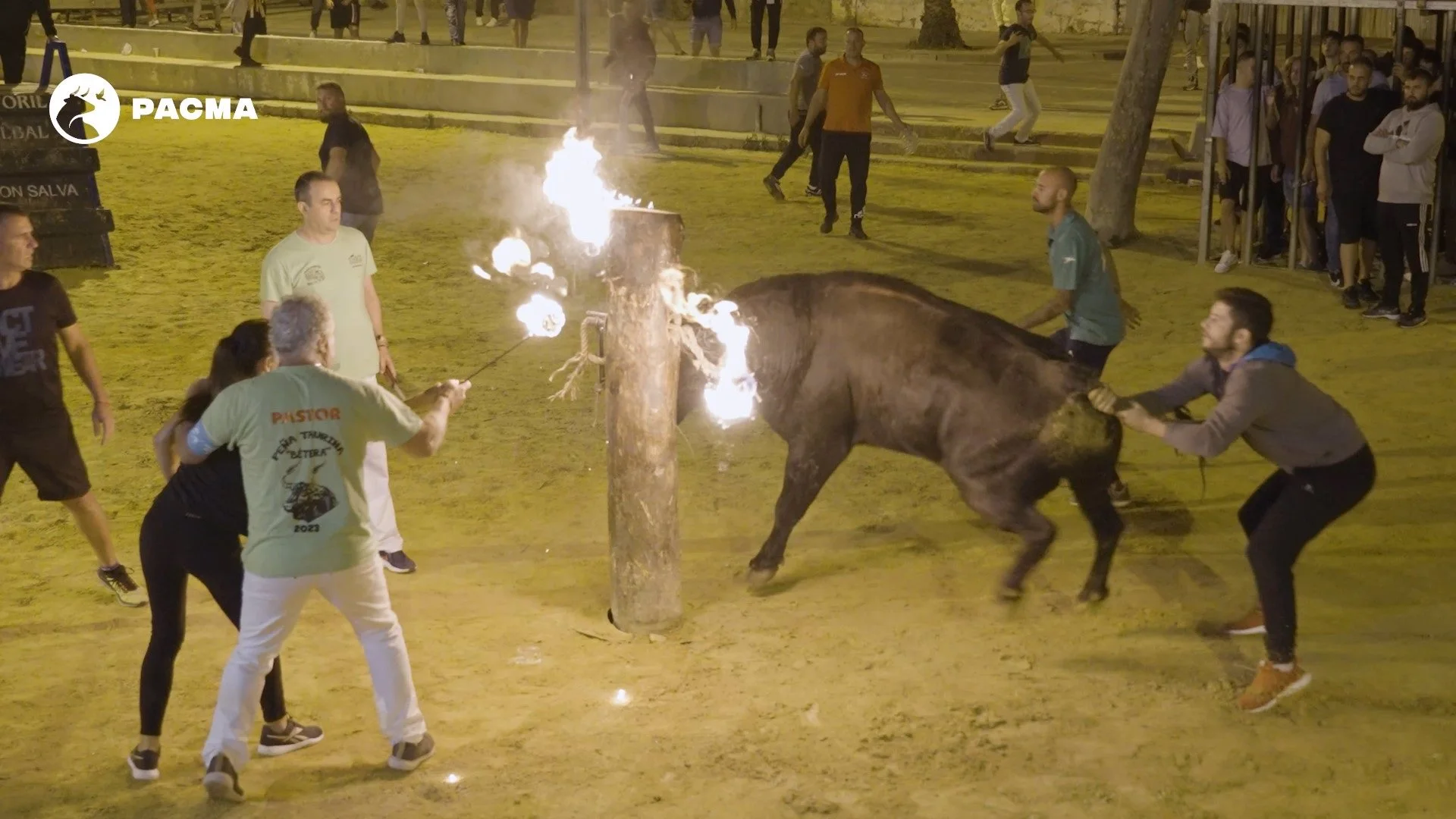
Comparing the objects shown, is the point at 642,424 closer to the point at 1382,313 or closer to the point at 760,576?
the point at 760,576

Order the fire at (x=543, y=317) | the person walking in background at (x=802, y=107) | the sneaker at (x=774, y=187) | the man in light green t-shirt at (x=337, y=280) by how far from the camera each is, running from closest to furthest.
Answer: the man in light green t-shirt at (x=337, y=280)
the fire at (x=543, y=317)
the person walking in background at (x=802, y=107)
the sneaker at (x=774, y=187)

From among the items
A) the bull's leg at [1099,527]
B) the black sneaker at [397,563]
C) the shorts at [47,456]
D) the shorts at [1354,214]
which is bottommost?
the black sneaker at [397,563]

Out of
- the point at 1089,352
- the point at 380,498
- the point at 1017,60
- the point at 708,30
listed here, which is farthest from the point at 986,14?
the point at 380,498

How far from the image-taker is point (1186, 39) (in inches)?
1078

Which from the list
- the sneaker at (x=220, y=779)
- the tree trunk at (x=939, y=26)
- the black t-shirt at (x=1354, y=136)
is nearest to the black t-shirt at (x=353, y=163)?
the sneaker at (x=220, y=779)

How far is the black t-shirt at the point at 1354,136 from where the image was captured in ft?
40.3

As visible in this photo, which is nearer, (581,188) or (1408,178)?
(581,188)

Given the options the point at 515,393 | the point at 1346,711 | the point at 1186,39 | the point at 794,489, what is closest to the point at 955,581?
the point at 794,489

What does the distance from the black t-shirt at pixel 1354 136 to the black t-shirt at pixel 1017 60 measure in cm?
723

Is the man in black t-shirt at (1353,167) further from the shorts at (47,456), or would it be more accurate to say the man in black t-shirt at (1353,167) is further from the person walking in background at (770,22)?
the person walking in background at (770,22)

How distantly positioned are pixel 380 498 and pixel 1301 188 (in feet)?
32.3

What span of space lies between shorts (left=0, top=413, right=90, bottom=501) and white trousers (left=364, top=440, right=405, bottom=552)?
1285mm

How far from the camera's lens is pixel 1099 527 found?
7.04m

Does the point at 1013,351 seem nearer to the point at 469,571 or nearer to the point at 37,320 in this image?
the point at 469,571
